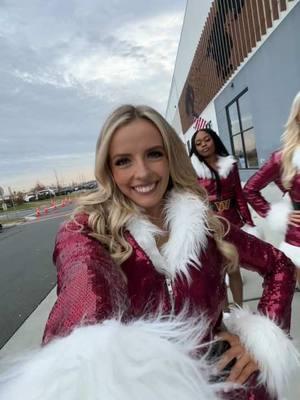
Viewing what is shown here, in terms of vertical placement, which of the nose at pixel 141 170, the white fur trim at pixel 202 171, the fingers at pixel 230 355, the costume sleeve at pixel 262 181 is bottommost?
the fingers at pixel 230 355

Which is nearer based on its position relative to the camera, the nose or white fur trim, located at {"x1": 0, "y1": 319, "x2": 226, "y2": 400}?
white fur trim, located at {"x1": 0, "y1": 319, "x2": 226, "y2": 400}

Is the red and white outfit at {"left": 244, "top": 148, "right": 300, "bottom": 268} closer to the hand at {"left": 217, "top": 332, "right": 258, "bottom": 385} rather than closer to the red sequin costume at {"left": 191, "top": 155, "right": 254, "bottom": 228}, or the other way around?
the red sequin costume at {"left": 191, "top": 155, "right": 254, "bottom": 228}

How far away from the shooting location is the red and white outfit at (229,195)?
4000 mm

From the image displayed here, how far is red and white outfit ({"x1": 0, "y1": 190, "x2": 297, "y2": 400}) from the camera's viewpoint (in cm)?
77

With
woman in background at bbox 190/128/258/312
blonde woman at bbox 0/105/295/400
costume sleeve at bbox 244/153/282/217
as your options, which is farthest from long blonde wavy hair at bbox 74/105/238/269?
woman in background at bbox 190/128/258/312

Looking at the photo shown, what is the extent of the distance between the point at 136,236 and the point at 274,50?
7784 mm

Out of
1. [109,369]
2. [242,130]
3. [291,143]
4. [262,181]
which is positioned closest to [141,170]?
[109,369]

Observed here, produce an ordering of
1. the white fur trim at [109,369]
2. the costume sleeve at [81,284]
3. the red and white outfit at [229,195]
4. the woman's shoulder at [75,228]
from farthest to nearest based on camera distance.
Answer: the red and white outfit at [229,195], the woman's shoulder at [75,228], the costume sleeve at [81,284], the white fur trim at [109,369]

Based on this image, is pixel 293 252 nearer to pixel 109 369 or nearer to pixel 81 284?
pixel 81 284

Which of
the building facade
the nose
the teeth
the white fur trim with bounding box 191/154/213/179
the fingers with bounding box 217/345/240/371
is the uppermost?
the building facade

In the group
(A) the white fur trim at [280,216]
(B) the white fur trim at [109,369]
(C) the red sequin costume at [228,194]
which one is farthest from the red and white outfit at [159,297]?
(C) the red sequin costume at [228,194]

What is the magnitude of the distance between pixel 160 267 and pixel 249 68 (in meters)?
9.94

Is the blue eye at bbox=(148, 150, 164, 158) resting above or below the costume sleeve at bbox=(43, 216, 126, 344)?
above

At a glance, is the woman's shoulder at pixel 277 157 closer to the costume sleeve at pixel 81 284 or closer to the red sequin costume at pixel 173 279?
the red sequin costume at pixel 173 279
